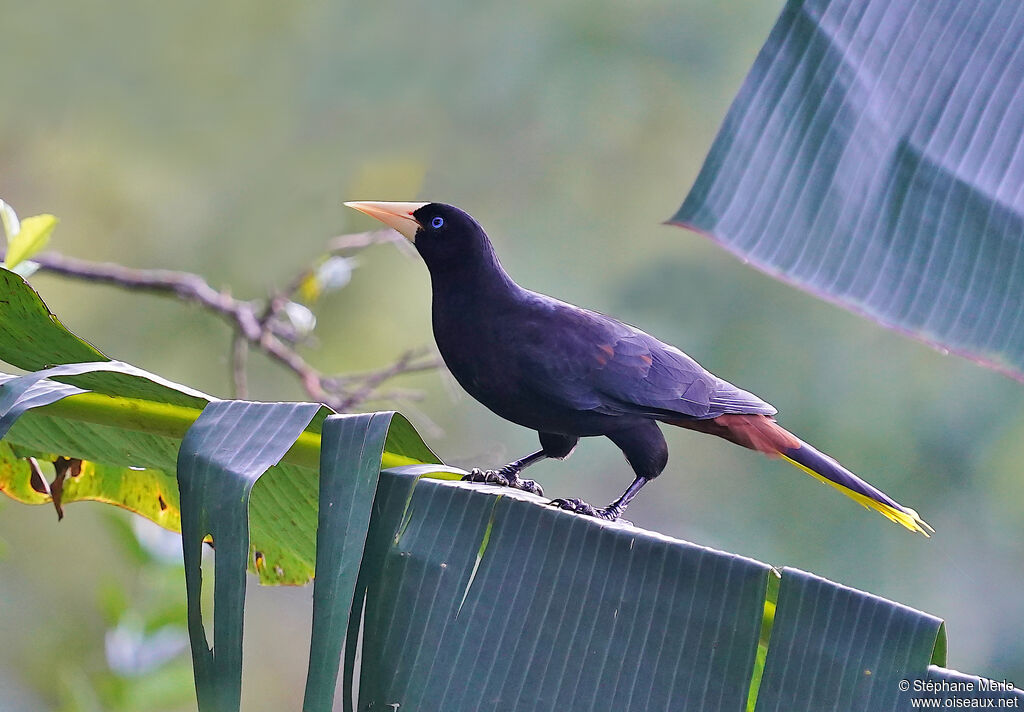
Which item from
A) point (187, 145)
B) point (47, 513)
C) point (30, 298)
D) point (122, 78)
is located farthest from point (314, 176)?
point (30, 298)

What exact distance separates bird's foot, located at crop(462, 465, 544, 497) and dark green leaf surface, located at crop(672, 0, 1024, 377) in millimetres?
451

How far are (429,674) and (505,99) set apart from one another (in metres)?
4.46

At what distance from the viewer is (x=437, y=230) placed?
1.28 metres

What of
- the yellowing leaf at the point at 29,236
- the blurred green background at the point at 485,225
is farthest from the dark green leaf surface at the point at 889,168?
the blurred green background at the point at 485,225

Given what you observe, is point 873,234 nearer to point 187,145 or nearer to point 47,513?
point 187,145

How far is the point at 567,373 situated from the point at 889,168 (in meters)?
0.42

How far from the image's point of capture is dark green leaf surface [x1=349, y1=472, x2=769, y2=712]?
3.14 ft

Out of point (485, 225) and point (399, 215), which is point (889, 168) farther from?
point (485, 225)

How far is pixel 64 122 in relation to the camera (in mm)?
4758

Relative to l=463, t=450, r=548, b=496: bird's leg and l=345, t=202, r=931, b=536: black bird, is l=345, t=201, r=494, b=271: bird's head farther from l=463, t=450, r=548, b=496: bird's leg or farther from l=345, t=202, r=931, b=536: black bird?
l=463, t=450, r=548, b=496: bird's leg

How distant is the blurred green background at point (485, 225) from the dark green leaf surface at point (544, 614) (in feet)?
11.3

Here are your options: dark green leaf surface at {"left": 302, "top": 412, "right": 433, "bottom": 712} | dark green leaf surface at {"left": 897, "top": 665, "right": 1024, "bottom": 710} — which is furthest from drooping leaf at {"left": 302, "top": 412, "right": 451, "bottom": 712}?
dark green leaf surface at {"left": 897, "top": 665, "right": 1024, "bottom": 710}

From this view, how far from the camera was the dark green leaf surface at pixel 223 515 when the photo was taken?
0.84 meters

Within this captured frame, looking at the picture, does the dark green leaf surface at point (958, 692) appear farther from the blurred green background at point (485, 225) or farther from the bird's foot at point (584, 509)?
the blurred green background at point (485, 225)
